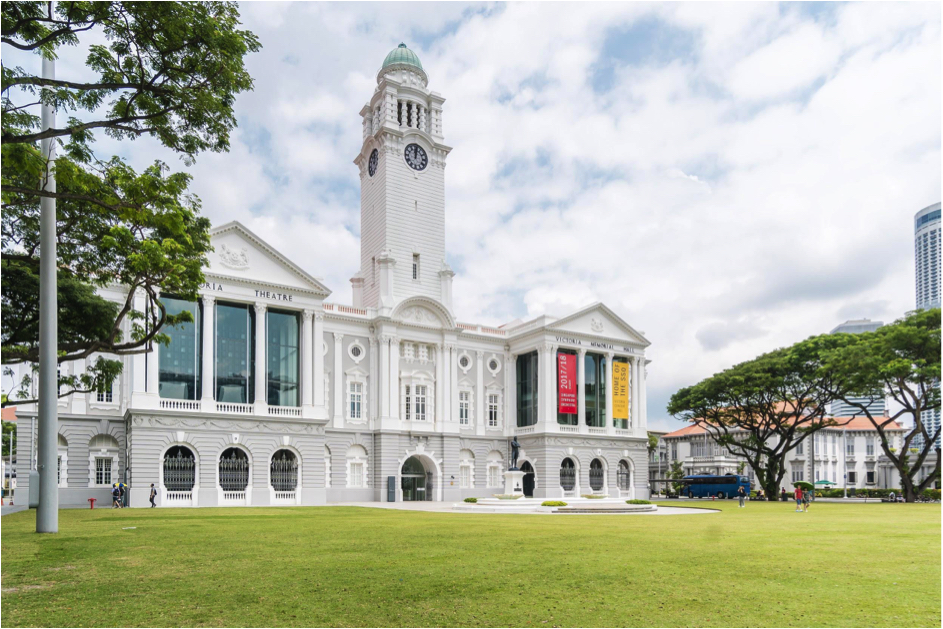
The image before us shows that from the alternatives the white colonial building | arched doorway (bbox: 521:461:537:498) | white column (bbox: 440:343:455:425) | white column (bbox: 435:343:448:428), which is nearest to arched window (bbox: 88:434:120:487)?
the white colonial building

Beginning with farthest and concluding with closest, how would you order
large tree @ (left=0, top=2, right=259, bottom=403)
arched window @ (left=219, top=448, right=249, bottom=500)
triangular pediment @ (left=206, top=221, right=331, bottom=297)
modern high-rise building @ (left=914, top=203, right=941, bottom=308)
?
modern high-rise building @ (left=914, top=203, right=941, bottom=308)
triangular pediment @ (left=206, top=221, right=331, bottom=297)
arched window @ (left=219, top=448, right=249, bottom=500)
large tree @ (left=0, top=2, right=259, bottom=403)

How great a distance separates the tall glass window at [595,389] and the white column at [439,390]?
11904 millimetres

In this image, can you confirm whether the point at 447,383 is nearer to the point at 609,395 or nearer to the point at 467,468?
the point at 467,468

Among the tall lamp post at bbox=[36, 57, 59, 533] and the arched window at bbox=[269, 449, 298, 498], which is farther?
the arched window at bbox=[269, 449, 298, 498]

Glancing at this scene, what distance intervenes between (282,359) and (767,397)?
120 feet

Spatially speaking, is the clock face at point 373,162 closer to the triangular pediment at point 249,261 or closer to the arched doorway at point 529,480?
the triangular pediment at point 249,261

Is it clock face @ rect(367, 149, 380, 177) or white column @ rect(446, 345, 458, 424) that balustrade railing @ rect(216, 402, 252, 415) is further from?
clock face @ rect(367, 149, 380, 177)

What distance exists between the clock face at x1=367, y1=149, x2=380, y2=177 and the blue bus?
4218 cm

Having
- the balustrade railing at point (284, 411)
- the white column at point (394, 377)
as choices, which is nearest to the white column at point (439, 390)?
the white column at point (394, 377)

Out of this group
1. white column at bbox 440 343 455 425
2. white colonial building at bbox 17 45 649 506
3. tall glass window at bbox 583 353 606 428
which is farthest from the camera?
tall glass window at bbox 583 353 606 428

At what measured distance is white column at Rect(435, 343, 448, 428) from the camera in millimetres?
57188

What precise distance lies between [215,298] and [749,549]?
37357 millimetres

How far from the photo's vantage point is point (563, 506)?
126 feet

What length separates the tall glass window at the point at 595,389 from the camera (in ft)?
206
